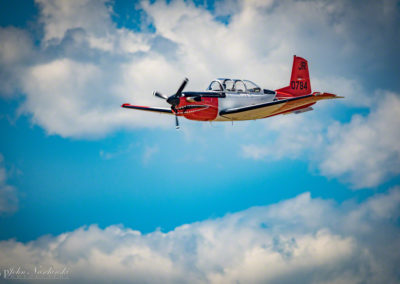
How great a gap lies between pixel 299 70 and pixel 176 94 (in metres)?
13.7

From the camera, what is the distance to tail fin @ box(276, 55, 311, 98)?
1693 inches

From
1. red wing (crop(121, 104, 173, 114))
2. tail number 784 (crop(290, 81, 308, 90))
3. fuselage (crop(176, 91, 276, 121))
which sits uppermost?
tail number 784 (crop(290, 81, 308, 90))

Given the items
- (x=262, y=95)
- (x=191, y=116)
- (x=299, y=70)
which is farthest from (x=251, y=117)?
(x=299, y=70)

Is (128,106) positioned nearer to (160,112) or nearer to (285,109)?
(160,112)

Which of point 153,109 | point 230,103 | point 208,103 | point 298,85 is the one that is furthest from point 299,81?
point 153,109

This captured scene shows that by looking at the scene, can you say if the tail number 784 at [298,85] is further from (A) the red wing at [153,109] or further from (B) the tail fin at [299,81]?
(A) the red wing at [153,109]

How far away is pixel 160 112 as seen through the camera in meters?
42.0

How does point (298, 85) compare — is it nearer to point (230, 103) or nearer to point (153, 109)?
point (230, 103)

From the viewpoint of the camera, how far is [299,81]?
4319 centimetres

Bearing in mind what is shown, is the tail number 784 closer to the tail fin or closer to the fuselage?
the tail fin

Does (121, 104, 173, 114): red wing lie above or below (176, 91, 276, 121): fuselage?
above

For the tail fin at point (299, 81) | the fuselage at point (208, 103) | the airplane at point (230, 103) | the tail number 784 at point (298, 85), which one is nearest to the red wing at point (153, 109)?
the airplane at point (230, 103)

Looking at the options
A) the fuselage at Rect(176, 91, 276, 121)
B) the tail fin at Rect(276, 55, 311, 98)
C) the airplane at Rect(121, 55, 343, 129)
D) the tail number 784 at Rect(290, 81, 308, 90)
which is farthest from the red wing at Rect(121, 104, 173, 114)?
the tail number 784 at Rect(290, 81, 308, 90)

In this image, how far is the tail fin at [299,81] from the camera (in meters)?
43.0
